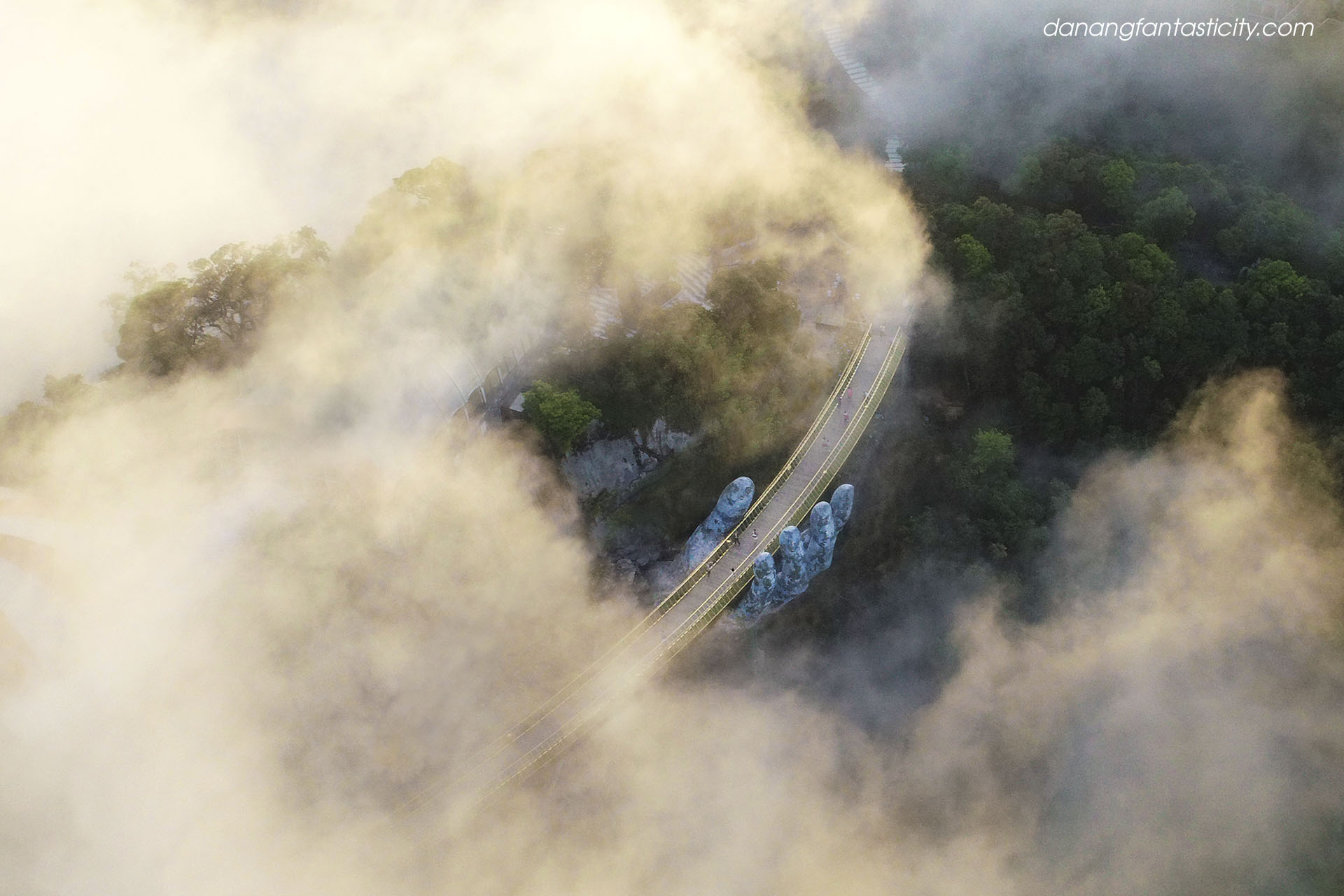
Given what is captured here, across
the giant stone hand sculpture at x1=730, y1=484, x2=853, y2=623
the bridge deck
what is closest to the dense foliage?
the bridge deck

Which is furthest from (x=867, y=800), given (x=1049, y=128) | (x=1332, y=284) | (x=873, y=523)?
(x=1049, y=128)

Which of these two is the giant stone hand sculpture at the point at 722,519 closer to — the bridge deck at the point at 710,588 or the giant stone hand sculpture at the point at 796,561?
the bridge deck at the point at 710,588

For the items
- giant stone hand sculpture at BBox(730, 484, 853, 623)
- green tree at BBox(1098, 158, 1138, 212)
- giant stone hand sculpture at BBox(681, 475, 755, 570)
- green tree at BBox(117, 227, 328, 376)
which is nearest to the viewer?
green tree at BBox(117, 227, 328, 376)

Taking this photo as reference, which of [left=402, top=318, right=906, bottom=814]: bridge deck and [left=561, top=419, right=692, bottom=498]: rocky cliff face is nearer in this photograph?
[left=402, top=318, right=906, bottom=814]: bridge deck

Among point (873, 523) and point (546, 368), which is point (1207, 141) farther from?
point (546, 368)

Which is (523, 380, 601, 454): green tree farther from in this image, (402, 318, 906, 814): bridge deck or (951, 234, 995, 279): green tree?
(951, 234, 995, 279): green tree

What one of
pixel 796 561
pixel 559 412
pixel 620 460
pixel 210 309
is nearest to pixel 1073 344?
pixel 796 561
